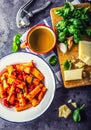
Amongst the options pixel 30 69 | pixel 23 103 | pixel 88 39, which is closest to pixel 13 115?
pixel 23 103

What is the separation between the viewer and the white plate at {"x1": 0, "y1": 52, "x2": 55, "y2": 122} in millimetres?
1677

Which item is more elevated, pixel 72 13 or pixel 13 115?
pixel 72 13

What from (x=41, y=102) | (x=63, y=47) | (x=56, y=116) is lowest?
(x=56, y=116)

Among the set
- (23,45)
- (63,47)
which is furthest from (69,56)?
(23,45)

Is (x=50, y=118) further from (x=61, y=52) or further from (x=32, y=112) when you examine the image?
(x=61, y=52)

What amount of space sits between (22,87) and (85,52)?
0.92ft

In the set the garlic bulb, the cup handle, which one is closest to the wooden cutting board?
the garlic bulb

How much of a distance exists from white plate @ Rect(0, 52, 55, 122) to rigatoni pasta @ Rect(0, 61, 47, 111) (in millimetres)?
16

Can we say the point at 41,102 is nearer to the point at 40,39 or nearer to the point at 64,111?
the point at 64,111

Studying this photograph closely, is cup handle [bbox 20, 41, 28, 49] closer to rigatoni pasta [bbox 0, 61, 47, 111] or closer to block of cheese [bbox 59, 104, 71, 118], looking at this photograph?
rigatoni pasta [bbox 0, 61, 47, 111]

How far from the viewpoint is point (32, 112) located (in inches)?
66.3

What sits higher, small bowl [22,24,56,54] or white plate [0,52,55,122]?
small bowl [22,24,56,54]

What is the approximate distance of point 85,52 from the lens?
1686mm

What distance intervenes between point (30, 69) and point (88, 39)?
26cm
